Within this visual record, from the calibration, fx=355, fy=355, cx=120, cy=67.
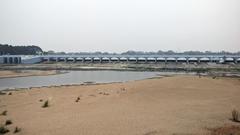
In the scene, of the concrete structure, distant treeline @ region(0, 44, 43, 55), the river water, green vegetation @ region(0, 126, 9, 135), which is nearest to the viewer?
green vegetation @ region(0, 126, 9, 135)

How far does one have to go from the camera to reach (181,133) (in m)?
12.3

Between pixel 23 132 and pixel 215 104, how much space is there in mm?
10451

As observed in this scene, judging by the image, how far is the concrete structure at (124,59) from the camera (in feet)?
360

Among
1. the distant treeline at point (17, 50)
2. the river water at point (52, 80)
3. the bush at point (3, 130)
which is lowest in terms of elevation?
the river water at point (52, 80)

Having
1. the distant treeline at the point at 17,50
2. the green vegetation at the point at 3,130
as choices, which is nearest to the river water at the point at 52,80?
the green vegetation at the point at 3,130

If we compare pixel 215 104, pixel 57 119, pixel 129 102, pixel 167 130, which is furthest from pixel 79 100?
pixel 167 130

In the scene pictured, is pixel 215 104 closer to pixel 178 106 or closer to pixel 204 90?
pixel 178 106

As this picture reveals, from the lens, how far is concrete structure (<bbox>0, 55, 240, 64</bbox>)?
10969 cm

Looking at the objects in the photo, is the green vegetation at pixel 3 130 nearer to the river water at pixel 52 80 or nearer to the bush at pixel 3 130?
the bush at pixel 3 130

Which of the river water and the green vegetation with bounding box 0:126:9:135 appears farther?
the river water

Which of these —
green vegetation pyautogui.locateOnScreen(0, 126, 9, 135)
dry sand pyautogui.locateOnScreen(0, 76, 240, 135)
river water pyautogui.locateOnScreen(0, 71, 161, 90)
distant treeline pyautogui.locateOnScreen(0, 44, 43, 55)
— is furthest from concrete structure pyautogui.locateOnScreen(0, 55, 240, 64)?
Result: green vegetation pyautogui.locateOnScreen(0, 126, 9, 135)

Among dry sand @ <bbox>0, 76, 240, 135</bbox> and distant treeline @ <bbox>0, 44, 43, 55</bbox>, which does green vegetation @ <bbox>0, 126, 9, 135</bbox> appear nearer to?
dry sand @ <bbox>0, 76, 240, 135</bbox>

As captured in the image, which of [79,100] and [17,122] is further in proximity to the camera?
[79,100]

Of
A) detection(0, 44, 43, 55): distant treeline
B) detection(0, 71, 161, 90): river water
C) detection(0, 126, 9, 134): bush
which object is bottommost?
detection(0, 71, 161, 90): river water
